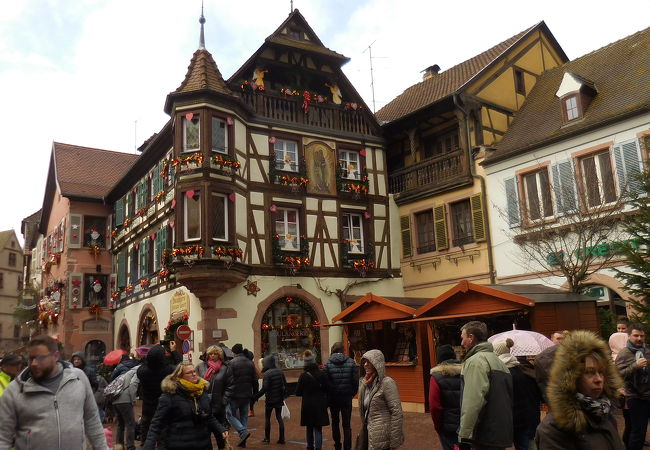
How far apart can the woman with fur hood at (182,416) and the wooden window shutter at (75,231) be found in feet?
89.8

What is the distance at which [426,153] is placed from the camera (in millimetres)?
23828

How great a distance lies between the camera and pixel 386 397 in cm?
670

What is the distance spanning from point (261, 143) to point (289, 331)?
6271 millimetres

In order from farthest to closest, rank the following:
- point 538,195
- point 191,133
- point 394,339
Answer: point 191,133, point 538,195, point 394,339

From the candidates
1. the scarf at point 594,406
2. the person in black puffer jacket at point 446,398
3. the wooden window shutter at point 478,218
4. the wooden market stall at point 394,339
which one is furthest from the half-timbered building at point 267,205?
the scarf at point 594,406

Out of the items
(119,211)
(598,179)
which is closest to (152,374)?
(598,179)

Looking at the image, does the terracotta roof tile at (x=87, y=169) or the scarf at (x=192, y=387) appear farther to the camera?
the terracotta roof tile at (x=87, y=169)

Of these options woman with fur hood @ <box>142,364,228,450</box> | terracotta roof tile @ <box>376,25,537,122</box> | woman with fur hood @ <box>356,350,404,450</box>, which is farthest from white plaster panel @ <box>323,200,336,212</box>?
woman with fur hood @ <box>142,364,228,450</box>

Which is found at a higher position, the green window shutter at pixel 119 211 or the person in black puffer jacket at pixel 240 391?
the green window shutter at pixel 119 211

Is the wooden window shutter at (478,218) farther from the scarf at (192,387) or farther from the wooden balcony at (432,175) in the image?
the scarf at (192,387)

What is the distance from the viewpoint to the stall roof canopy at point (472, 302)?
13.2 metres

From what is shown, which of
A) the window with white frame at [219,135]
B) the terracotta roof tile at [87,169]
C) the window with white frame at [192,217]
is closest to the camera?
the window with white frame at [192,217]

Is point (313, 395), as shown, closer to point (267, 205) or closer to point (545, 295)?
point (545, 295)

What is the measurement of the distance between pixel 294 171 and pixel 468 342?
16.9 meters
